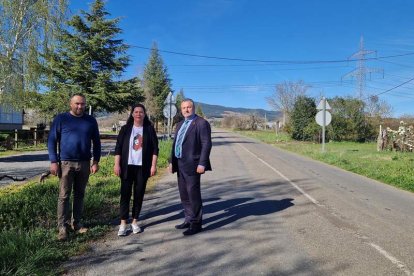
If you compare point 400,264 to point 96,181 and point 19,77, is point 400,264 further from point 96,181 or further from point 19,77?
point 19,77

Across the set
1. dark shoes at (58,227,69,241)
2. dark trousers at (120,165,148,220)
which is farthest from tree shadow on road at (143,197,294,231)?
dark shoes at (58,227,69,241)

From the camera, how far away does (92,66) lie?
34812mm

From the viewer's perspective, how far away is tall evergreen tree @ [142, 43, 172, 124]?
58.7m

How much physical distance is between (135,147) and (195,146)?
0.88m

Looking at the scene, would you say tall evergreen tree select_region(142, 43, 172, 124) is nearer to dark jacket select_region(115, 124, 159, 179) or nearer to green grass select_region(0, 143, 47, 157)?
green grass select_region(0, 143, 47, 157)

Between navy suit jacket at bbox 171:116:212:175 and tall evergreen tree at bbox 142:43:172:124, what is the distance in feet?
163

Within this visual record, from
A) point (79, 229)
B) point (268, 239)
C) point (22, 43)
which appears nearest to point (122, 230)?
point (79, 229)

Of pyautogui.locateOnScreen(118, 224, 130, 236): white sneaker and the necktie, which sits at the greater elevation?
the necktie

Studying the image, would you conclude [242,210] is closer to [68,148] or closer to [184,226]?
[184,226]

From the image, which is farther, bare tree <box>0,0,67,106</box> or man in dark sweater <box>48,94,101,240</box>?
bare tree <box>0,0,67,106</box>

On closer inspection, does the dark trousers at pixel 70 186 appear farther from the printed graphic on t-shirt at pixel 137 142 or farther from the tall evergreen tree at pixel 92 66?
the tall evergreen tree at pixel 92 66

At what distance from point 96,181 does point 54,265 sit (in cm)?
631

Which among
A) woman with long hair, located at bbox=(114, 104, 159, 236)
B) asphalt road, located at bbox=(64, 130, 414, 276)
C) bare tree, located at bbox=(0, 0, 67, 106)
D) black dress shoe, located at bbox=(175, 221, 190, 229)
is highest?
bare tree, located at bbox=(0, 0, 67, 106)

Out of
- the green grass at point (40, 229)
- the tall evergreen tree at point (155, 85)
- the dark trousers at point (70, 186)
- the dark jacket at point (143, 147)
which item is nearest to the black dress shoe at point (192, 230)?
the dark jacket at point (143, 147)
